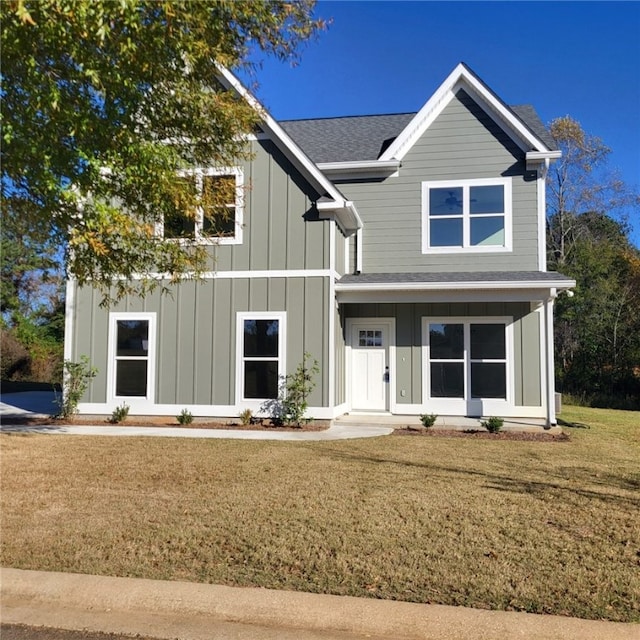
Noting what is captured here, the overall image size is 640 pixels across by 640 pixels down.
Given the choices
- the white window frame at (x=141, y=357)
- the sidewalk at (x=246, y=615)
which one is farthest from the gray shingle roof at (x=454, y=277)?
the sidewalk at (x=246, y=615)

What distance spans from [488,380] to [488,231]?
364cm

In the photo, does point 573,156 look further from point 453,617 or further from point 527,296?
point 453,617

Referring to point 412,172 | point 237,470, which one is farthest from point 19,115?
point 412,172

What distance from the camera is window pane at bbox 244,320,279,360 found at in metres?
13.0

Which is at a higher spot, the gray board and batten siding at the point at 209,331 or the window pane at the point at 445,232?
the window pane at the point at 445,232

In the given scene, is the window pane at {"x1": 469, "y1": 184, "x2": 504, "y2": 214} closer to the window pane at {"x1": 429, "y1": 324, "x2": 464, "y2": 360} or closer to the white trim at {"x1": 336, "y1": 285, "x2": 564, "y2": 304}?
the white trim at {"x1": 336, "y1": 285, "x2": 564, "y2": 304}

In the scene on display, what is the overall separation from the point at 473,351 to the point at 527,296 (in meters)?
1.88

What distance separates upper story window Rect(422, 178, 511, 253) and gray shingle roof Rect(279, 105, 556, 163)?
1666mm

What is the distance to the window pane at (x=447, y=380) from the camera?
13.8 m

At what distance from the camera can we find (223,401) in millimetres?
13023

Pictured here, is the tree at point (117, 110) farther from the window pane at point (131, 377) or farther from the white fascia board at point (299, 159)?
the window pane at point (131, 377)

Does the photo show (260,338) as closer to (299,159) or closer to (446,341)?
(299,159)

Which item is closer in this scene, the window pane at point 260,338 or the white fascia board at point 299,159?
the white fascia board at point 299,159

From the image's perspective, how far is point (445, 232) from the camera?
14.4 meters
